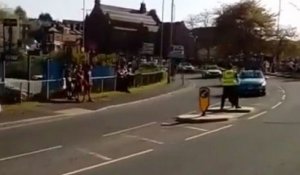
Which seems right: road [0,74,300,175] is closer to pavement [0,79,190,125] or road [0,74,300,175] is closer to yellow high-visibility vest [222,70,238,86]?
pavement [0,79,190,125]

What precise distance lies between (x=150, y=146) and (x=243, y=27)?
80.3 metres

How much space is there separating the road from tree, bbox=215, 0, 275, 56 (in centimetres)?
6957

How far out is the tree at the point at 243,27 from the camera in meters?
92.5

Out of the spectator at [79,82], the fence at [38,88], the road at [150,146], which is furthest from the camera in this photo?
the spectator at [79,82]

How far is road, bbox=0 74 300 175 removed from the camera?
12055 millimetres

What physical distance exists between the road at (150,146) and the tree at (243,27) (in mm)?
69571

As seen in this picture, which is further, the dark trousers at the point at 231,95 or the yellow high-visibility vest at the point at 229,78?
the dark trousers at the point at 231,95

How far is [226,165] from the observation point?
12.4 metres

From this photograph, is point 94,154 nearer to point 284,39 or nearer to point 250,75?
point 250,75

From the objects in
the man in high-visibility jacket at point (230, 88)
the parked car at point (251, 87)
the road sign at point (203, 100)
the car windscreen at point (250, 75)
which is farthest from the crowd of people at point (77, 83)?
the car windscreen at point (250, 75)

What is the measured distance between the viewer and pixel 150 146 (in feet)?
50.3

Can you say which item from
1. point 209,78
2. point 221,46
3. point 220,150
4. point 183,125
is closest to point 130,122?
point 183,125

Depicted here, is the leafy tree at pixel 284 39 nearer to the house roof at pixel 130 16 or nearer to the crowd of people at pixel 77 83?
the house roof at pixel 130 16

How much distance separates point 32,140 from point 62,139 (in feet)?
2.43
